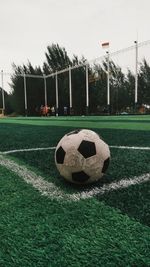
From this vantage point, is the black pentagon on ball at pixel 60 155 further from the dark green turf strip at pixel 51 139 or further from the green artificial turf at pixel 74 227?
the dark green turf strip at pixel 51 139

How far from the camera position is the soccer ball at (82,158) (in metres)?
2.22

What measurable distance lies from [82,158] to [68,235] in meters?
0.83

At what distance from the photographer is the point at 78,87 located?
114 feet

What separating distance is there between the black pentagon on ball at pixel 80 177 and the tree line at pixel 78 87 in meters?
25.7

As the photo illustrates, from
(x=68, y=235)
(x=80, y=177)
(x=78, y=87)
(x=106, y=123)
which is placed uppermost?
(x=78, y=87)

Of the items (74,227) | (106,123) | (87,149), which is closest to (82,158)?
(87,149)

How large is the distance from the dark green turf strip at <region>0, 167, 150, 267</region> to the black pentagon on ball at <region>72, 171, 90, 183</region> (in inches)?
11.5

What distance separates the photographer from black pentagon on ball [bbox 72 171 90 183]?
2205 mm

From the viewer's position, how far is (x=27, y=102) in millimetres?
37469

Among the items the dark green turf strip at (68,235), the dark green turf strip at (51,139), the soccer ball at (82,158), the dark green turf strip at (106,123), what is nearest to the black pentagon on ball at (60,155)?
the soccer ball at (82,158)

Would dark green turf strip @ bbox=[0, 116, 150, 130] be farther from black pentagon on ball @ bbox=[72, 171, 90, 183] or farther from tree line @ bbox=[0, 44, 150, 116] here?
tree line @ bbox=[0, 44, 150, 116]

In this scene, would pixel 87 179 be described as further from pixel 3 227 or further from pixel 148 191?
pixel 3 227

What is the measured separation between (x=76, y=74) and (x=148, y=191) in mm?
33341

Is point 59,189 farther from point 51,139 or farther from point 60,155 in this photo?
point 51,139
